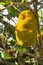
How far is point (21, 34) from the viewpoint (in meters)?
0.95

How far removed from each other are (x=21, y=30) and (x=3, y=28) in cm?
81

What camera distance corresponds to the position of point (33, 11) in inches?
40.8

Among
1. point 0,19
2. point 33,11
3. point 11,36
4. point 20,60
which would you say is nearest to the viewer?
point 33,11

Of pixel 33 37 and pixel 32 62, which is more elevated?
pixel 33 37

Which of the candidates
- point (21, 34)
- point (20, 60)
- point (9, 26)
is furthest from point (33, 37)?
point (9, 26)

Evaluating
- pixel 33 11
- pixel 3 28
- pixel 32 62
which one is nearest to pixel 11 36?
pixel 3 28

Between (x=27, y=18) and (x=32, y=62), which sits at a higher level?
(x=27, y=18)

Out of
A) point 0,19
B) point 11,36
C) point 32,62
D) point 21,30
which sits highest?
point 21,30

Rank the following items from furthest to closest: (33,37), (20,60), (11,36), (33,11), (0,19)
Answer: (11,36)
(0,19)
(20,60)
(33,11)
(33,37)

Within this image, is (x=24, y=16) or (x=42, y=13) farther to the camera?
(x=42, y=13)

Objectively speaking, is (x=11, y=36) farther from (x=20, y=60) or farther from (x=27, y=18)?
(x=27, y=18)

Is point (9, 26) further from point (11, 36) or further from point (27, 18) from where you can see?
point (27, 18)

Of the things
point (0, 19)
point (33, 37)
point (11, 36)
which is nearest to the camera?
point (33, 37)

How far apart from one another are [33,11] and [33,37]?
0.15 metres
